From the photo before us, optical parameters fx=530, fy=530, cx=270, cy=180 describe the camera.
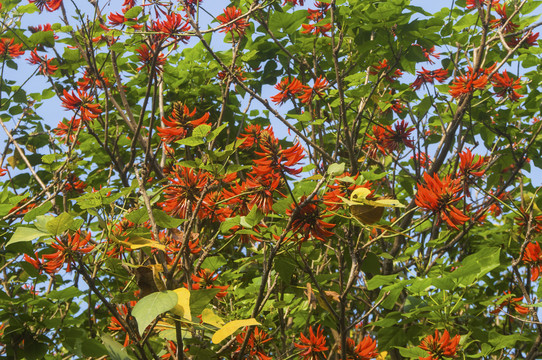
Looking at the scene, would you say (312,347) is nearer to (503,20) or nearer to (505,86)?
(505,86)

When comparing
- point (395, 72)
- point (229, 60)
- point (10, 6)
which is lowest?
point (395, 72)

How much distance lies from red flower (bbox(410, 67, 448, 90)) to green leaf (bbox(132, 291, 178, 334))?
3.16 metres

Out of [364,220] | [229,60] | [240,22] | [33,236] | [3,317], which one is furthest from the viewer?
[229,60]

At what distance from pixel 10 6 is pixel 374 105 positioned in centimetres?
256

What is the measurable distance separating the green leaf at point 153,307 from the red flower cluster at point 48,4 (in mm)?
2817

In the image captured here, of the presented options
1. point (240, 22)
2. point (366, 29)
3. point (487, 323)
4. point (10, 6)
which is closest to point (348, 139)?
point (366, 29)

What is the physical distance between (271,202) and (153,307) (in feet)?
2.15

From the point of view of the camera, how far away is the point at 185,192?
1.69 metres

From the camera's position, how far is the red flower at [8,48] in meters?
3.57

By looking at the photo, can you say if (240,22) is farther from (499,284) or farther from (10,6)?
(499,284)

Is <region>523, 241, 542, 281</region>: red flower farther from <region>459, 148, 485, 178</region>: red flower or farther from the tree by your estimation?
<region>459, 148, 485, 178</region>: red flower

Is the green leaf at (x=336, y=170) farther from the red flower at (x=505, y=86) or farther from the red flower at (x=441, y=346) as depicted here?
the red flower at (x=505, y=86)

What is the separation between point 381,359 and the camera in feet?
9.11

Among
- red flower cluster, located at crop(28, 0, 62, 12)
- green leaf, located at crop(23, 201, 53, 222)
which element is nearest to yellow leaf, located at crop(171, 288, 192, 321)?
green leaf, located at crop(23, 201, 53, 222)
